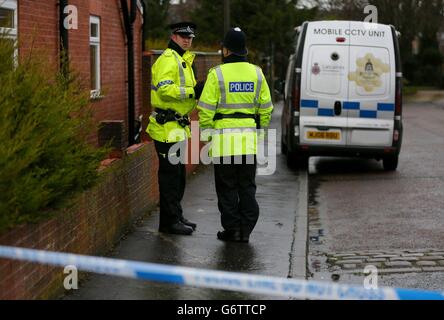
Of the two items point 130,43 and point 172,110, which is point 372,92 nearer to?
point 130,43

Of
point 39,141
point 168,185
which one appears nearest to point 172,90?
point 168,185

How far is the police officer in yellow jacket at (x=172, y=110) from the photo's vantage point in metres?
8.55

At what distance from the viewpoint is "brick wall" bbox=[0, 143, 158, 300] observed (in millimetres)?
5438

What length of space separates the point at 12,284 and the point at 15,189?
57 centimetres

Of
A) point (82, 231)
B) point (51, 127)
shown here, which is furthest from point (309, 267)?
point (51, 127)

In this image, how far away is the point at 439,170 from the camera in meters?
15.5

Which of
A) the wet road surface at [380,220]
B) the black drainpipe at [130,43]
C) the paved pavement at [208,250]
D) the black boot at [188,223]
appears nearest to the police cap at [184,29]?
the black boot at [188,223]

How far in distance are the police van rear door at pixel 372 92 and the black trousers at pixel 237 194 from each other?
6583 mm

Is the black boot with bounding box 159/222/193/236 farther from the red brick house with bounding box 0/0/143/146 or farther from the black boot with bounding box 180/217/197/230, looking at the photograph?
the red brick house with bounding box 0/0/143/146

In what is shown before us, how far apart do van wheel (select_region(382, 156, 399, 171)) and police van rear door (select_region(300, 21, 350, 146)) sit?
937 mm

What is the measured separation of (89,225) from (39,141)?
5.76 ft

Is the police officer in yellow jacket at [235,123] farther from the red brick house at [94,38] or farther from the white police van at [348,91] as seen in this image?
the white police van at [348,91]

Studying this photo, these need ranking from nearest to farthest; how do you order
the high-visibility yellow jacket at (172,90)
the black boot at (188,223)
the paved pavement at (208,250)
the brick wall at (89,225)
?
the brick wall at (89,225) → the paved pavement at (208,250) → the high-visibility yellow jacket at (172,90) → the black boot at (188,223)

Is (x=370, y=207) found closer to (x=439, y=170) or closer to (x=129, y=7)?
(x=439, y=170)
